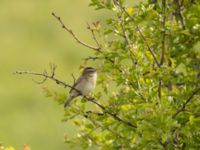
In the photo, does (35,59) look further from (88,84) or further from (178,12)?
(178,12)

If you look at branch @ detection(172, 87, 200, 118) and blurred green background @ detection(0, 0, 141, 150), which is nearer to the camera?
branch @ detection(172, 87, 200, 118)

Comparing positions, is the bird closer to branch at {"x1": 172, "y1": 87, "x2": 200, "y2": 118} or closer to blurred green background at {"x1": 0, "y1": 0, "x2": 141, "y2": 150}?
branch at {"x1": 172, "y1": 87, "x2": 200, "y2": 118}

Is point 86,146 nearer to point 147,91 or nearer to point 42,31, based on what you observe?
point 147,91

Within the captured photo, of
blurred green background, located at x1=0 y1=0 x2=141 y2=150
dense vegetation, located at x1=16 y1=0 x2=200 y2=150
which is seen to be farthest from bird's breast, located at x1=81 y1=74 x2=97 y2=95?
blurred green background, located at x1=0 y1=0 x2=141 y2=150

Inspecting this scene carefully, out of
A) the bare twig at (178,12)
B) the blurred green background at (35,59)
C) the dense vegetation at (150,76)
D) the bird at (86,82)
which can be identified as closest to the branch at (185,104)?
the dense vegetation at (150,76)

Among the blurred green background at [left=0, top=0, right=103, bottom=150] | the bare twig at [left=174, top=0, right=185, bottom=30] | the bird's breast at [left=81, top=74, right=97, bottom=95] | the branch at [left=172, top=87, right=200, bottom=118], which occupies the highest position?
the blurred green background at [left=0, top=0, right=103, bottom=150]

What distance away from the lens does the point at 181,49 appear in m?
8.05

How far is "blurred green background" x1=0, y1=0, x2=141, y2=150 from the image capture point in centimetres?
2730

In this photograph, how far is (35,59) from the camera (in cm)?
3262

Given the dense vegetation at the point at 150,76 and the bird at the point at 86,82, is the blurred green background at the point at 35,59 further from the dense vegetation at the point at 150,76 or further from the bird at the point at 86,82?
the dense vegetation at the point at 150,76

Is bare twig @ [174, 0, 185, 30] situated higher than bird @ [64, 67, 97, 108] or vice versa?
bird @ [64, 67, 97, 108]

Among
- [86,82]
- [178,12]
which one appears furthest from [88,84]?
[178,12]

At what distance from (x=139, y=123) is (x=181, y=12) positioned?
137 centimetres

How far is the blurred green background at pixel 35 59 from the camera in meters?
27.3
